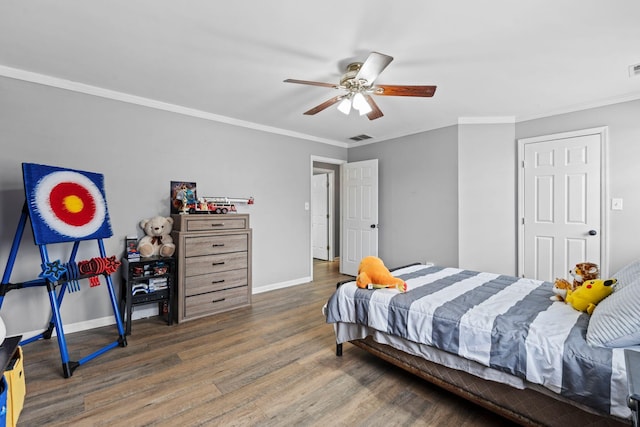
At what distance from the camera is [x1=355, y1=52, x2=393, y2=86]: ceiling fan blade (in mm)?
1965

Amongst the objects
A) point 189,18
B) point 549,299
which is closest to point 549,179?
point 549,299

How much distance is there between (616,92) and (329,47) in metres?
3.08

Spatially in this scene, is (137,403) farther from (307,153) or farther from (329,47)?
(307,153)

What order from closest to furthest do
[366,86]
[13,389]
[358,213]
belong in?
[13,389]
[366,86]
[358,213]

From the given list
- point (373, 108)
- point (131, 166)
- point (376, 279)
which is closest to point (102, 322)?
point (131, 166)

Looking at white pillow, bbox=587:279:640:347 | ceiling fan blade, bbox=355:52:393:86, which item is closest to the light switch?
white pillow, bbox=587:279:640:347

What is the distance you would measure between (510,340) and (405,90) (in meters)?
1.83

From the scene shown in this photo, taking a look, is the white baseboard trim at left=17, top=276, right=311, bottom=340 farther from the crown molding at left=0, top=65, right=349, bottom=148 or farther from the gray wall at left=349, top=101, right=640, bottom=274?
the gray wall at left=349, top=101, right=640, bottom=274

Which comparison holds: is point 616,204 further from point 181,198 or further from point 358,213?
point 181,198

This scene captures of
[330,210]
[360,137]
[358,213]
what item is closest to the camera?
[360,137]

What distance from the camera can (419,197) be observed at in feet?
14.5

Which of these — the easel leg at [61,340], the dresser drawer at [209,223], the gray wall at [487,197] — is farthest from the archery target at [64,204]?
the gray wall at [487,197]

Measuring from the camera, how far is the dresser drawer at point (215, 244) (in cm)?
316

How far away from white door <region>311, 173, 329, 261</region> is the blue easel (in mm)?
4667
